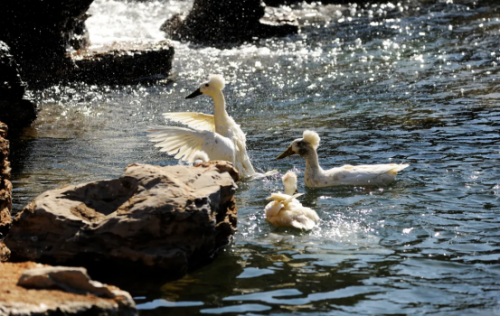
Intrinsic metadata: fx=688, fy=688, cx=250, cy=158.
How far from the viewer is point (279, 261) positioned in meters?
5.46

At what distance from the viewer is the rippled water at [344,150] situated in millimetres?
4941

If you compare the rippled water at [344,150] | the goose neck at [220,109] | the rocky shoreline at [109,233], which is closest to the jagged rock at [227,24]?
the rippled water at [344,150]

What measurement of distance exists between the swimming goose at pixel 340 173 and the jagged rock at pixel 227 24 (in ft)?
31.4

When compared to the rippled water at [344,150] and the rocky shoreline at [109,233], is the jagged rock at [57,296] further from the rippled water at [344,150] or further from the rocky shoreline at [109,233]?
the rippled water at [344,150]

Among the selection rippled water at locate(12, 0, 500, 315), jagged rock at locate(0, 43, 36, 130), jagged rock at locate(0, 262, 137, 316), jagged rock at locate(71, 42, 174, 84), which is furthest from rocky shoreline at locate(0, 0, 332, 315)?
jagged rock at locate(71, 42, 174, 84)

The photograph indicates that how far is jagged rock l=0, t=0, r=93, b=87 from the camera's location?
1339 cm

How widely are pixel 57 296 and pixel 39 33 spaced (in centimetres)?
1083

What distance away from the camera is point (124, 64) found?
13688 mm

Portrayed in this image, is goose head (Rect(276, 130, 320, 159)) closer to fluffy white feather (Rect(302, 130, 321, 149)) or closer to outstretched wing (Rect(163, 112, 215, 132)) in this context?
fluffy white feather (Rect(302, 130, 321, 149))

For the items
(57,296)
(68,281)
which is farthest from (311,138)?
(57,296)

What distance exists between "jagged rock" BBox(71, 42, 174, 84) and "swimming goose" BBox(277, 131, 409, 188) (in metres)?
6.40

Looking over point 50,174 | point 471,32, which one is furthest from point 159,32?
point 50,174

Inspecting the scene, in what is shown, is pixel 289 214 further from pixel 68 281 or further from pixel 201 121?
pixel 201 121

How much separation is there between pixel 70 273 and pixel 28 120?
718 cm
